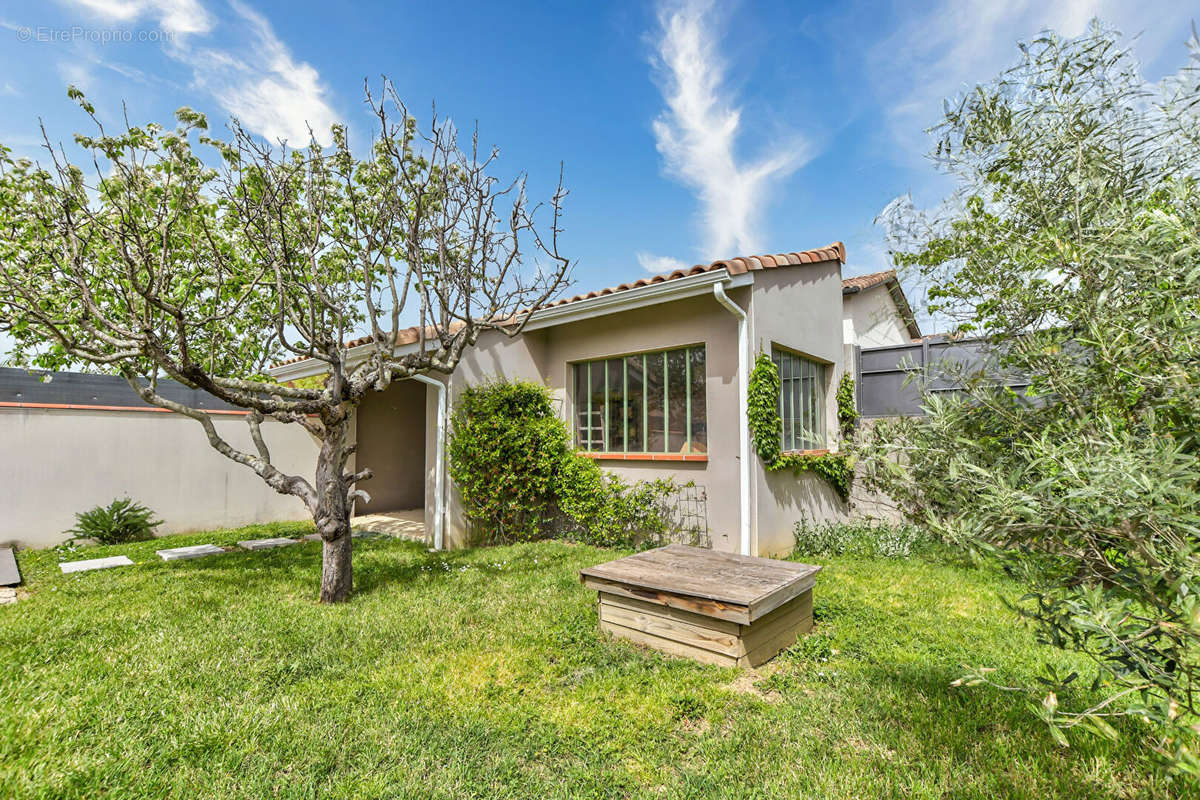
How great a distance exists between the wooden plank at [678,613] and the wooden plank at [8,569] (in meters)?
6.22

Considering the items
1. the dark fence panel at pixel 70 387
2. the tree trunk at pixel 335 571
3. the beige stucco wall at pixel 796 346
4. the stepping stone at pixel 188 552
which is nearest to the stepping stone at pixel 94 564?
the stepping stone at pixel 188 552

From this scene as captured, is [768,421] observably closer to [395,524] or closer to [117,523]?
[395,524]

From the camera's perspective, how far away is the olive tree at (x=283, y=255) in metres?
4.90

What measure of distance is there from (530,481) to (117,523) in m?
6.24

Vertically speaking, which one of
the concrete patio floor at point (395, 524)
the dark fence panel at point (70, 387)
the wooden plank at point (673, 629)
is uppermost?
the dark fence panel at point (70, 387)

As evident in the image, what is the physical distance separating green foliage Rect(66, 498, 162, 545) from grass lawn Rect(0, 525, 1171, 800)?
3.48 meters

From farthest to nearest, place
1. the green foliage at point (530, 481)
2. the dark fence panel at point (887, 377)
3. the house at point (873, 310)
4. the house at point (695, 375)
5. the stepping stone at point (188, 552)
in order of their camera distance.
Answer: the house at point (873, 310) → the dark fence panel at point (887, 377) → the green foliage at point (530, 481) → the stepping stone at point (188, 552) → the house at point (695, 375)

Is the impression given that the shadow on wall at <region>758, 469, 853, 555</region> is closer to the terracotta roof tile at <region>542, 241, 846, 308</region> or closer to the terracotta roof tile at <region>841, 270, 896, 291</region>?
the terracotta roof tile at <region>542, 241, 846, 308</region>

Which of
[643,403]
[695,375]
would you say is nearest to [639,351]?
[643,403]

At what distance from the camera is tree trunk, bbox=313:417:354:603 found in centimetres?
502

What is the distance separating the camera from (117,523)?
25.9 feet

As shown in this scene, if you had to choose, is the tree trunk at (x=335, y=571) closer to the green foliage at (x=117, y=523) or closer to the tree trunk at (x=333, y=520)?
the tree trunk at (x=333, y=520)

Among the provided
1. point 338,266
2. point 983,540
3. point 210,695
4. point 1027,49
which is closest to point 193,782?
point 210,695

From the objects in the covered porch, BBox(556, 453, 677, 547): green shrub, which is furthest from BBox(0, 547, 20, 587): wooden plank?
BBox(556, 453, 677, 547): green shrub
